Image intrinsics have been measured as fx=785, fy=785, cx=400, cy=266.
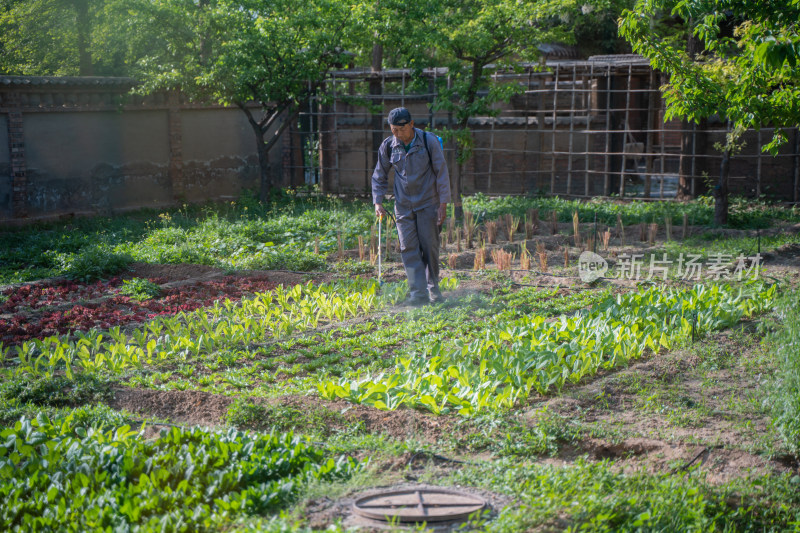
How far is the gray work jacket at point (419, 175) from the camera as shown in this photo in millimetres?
7527

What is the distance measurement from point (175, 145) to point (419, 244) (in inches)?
414

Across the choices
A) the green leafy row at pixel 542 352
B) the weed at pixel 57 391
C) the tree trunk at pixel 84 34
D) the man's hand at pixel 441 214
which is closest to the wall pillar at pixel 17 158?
the tree trunk at pixel 84 34

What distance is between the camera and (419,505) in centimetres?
342

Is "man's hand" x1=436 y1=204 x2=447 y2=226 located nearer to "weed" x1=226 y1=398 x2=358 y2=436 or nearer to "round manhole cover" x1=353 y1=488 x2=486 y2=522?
"weed" x1=226 y1=398 x2=358 y2=436

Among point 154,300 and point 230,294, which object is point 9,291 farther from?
point 230,294

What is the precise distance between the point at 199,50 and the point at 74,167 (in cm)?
332

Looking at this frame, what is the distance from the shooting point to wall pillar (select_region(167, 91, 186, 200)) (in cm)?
1670

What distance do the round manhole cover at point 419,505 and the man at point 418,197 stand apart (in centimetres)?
420

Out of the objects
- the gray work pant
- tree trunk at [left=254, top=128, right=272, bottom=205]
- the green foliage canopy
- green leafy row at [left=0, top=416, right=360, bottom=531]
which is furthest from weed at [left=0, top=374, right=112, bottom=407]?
tree trunk at [left=254, top=128, right=272, bottom=205]

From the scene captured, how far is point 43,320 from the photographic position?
7.44 metres

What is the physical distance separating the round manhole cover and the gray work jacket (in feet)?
13.9

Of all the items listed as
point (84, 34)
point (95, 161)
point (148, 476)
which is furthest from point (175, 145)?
point (148, 476)

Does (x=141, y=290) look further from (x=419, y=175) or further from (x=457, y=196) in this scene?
(x=457, y=196)

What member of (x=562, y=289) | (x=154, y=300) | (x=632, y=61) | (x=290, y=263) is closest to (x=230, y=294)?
(x=154, y=300)
